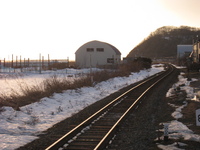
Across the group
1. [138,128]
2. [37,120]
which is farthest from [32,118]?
[138,128]

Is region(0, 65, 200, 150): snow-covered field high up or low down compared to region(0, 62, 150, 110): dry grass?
down

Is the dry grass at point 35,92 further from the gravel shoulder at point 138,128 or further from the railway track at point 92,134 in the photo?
the railway track at point 92,134

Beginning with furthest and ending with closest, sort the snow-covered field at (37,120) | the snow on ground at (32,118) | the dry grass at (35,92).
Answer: the dry grass at (35,92) → the snow on ground at (32,118) → the snow-covered field at (37,120)

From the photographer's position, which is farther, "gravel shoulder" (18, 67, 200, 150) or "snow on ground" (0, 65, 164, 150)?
"snow on ground" (0, 65, 164, 150)

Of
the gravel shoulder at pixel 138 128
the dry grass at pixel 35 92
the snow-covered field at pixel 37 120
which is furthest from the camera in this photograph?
the dry grass at pixel 35 92

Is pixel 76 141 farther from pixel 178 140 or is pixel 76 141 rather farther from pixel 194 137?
pixel 194 137

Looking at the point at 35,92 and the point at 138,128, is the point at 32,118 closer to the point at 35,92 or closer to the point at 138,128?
the point at 138,128

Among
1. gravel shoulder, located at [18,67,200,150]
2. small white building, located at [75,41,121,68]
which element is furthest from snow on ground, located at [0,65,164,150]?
small white building, located at [75,41,121,68]

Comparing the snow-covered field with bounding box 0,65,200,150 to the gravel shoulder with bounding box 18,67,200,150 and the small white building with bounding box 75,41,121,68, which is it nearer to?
the gravel shoulder with bounding box 18,67,200,150

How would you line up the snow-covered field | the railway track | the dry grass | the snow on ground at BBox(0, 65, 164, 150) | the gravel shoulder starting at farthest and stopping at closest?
the dry grass → the snow on ground at BBox(0, 65, 164, 150) → the snow-covered field → the gravel shoulder → the railway track

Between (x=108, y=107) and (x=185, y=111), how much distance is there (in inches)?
148

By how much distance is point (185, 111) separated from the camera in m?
12.9

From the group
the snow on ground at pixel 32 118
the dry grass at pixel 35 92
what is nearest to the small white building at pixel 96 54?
the dry grass at pixel 35 92

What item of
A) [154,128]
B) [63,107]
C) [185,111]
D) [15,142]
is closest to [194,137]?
[154,128]
